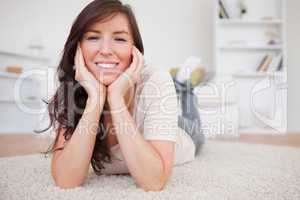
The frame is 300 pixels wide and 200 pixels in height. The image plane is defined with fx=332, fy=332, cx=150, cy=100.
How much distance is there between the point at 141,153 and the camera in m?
0.94

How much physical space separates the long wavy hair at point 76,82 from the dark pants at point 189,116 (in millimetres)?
607

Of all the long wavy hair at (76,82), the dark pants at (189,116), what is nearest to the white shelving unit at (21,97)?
the dark pants at (189,116)

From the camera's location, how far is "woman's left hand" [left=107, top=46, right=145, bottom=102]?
98 centimetres

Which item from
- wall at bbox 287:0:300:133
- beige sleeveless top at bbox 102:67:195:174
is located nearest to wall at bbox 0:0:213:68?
wall at bbox 287:0:300:133

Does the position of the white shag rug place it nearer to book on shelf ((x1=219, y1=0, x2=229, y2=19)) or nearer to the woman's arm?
the woman's arm

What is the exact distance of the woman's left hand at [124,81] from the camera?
38.6 inches

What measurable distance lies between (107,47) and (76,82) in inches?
8.7

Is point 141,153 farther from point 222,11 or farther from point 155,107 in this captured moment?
point 222,11

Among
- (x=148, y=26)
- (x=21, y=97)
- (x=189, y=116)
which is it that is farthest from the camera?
(x=148, y=26)

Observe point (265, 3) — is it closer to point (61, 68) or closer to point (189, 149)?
point (189, 149)

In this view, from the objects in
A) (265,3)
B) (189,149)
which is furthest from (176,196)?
(265,3)

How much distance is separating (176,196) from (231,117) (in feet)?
8.28

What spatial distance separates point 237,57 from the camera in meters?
3.87

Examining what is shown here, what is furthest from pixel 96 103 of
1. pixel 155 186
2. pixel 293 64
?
pixel 293 64
